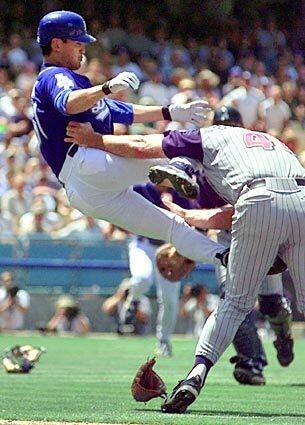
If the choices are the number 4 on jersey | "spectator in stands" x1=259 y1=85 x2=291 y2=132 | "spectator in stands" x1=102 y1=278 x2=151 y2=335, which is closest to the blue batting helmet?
the number 4 on jersey

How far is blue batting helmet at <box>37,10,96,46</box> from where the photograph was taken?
909 centimetres

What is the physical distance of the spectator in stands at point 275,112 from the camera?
23.2 m

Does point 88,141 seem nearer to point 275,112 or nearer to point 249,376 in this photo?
point 249,376

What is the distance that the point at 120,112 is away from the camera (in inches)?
372

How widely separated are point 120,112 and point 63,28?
78 centimetres

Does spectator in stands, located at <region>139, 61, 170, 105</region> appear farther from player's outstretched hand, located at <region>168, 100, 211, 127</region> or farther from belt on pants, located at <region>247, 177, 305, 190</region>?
belt on pants, located at <region>247, 177, 305, 190</region>

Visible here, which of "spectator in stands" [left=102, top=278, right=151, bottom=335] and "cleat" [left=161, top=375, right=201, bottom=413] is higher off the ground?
"cleat" [left=161, top=375, right=201, bottom=413]

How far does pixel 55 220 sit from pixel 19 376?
9.39 m

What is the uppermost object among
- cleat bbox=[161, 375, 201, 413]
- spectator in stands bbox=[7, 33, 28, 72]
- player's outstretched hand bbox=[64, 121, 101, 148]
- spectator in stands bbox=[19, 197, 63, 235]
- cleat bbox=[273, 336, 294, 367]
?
player's outstretched hand bbox=[64, 121, 101, 148]

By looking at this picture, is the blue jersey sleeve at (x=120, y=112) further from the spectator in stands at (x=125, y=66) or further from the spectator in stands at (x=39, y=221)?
the spectator in stands at (x=125, y=66)

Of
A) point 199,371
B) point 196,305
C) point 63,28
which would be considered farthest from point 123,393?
point 196,305

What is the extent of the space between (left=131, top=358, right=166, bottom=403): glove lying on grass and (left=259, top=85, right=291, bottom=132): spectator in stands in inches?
598

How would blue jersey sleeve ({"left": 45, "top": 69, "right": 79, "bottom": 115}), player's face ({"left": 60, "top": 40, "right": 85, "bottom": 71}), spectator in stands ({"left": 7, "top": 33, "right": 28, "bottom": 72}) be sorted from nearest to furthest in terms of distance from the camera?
blue jersey sleeve ({"left": 45, "top": 69, "right": 79, "bottom": 115}) → player's face ({"left": 60, "top": 40, "right": 85, "bottom": 71}) → spectator in stands ({"left": 7, "top": 33, "right": 28, "bottom": 72})

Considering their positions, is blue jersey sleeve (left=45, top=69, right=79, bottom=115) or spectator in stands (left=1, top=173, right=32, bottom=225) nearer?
blue jersey sleeve (left=45, top=69, right=79, bottom=115)
